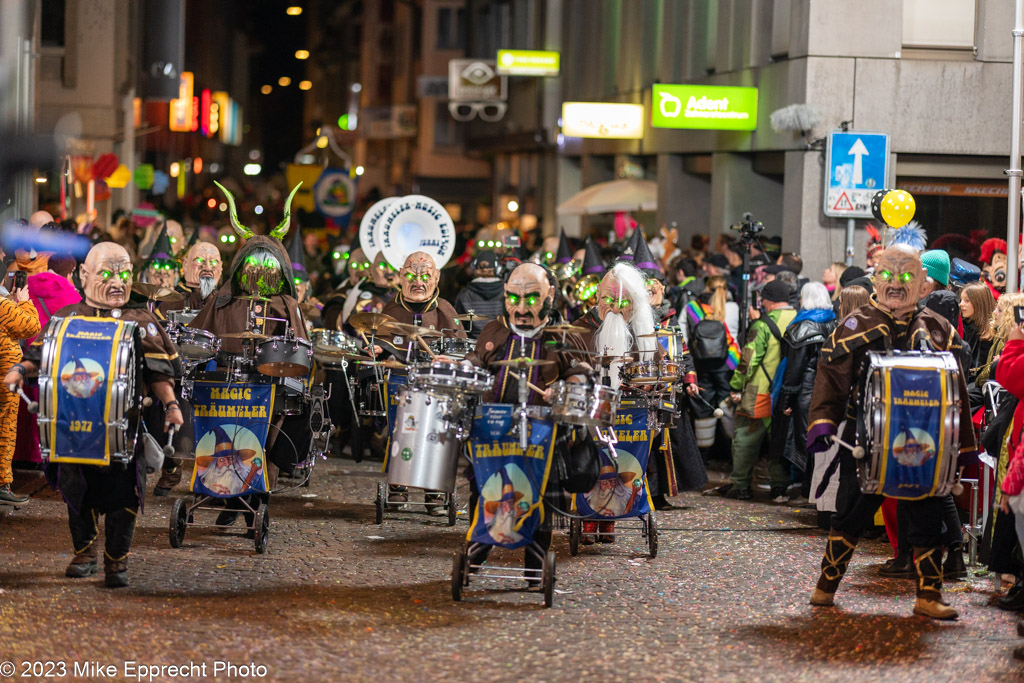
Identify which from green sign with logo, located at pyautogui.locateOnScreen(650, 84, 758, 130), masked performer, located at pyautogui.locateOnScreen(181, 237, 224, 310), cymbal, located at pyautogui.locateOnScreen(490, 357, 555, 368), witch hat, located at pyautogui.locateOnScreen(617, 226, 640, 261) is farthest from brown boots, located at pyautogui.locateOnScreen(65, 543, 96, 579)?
green sign with logo, located at pyautogui.locateOnScreen(650, 84, 758, 130)

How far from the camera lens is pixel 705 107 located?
19250mm

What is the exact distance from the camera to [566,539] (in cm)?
970

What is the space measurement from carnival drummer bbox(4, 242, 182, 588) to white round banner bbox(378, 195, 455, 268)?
4.56 meters

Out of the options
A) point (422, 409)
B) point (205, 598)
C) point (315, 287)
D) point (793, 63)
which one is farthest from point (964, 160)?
point (205, 598)

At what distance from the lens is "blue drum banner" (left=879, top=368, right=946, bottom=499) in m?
7.21

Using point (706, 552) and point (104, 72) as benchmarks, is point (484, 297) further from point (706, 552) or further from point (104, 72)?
point (104, 72)

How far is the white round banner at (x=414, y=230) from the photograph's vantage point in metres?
12.3

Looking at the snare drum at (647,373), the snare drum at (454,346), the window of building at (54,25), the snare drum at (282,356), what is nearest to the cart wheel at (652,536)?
the snare drum at (647,373)

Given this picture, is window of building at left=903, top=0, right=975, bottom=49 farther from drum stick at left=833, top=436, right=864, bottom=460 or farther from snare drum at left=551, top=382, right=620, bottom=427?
snare drum at left=551, top=382, right=620, bottom=427

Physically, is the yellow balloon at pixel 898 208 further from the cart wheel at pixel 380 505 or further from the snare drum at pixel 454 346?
the cart wheel at pixel 380 505

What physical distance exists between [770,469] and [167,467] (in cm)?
459

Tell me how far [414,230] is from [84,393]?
5.30 meters

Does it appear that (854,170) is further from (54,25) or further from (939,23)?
(54,25)

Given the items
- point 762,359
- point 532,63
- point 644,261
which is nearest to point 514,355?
point 762,359
